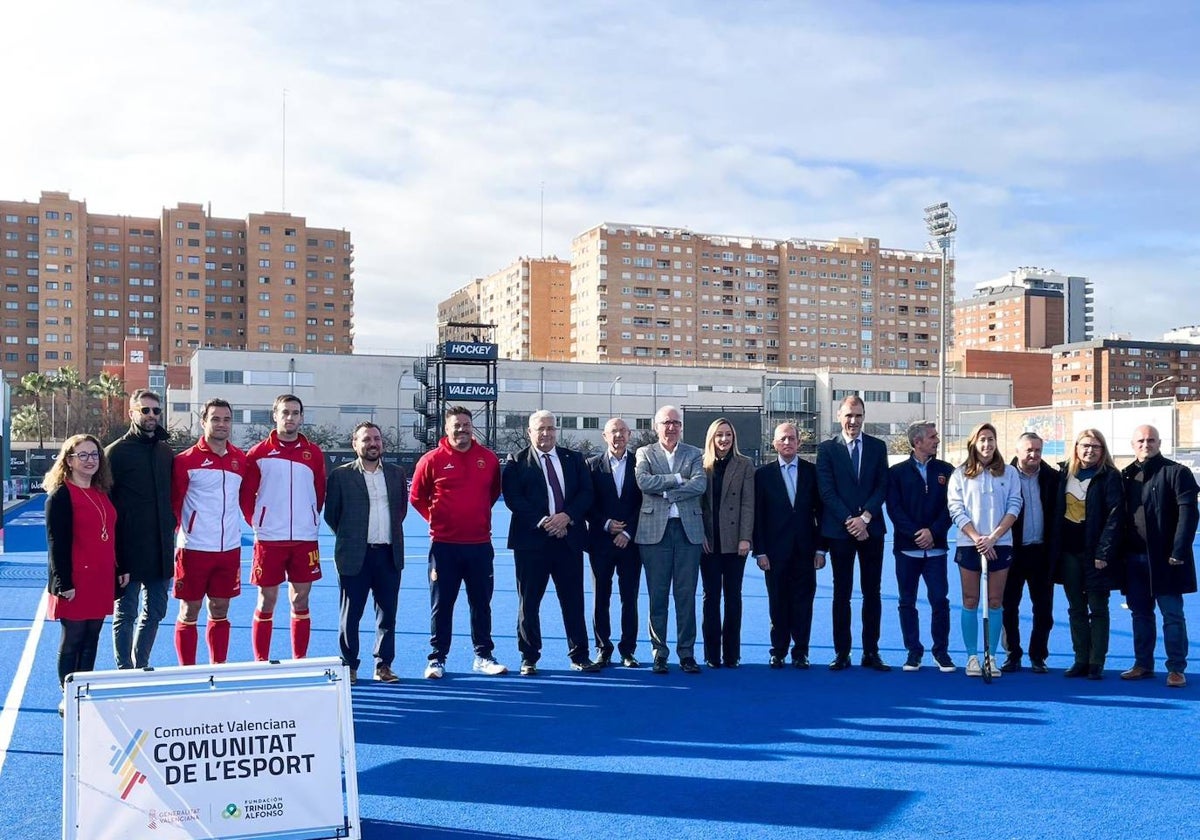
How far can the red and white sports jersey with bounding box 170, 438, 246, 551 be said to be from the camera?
6531 millimetres

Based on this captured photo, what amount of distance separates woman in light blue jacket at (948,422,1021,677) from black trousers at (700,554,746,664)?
1569 mm

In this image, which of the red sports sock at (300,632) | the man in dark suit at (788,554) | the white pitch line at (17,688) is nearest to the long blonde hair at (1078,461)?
the man in dark suit at (788,554)

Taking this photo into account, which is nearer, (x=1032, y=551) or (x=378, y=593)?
(x=378, y=593)

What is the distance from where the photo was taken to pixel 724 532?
26.3 feet

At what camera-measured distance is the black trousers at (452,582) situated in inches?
302

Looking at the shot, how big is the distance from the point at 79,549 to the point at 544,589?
3.21 meters

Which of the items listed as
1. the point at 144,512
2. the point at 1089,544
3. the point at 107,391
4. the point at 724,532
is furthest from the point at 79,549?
the point at 107,391

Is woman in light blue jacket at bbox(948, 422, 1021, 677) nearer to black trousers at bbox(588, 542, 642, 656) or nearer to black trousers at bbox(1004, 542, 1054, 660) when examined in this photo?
black trousers at bbox(1004, 542, 1054, 660)

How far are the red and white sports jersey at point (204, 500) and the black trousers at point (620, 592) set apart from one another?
2.65 metres

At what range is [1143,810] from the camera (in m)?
4.78

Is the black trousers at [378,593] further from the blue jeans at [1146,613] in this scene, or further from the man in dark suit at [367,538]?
the blue jeans at [1146,613]

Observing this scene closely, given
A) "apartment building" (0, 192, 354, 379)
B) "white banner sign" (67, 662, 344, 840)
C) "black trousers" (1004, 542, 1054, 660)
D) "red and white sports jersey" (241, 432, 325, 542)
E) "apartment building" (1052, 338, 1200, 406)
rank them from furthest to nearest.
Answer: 1. "apartment building" (1052, 338, 1200, 406)
2. "apartment building" (0, 192, 354, 379)
3. "black trousers" (1004, 542, 1054, 660)
4. "red and white sports jersey" (241, 432, 325, 542)
5. "white banner sign" (67, 662, 344, 840)

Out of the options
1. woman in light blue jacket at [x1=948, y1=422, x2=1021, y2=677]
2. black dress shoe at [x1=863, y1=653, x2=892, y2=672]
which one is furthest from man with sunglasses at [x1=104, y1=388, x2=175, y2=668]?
woman in light blue jacket at [x1=948, y1=422, x2=1021, y2=677]

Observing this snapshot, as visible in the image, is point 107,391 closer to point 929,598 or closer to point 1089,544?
point 929,598
